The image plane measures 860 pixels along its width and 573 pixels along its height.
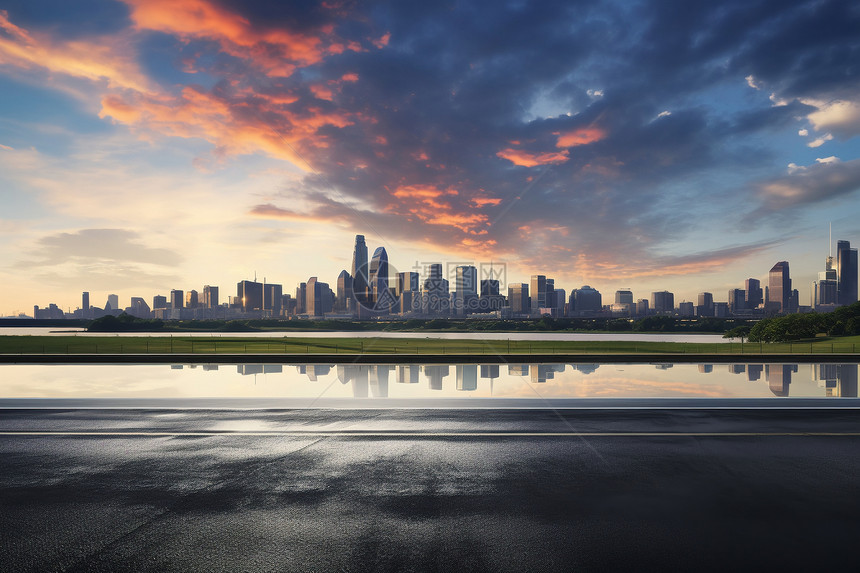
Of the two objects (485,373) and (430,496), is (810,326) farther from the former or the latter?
(430,496)

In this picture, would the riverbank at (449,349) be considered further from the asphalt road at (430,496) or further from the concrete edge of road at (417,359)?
the asphalt road at (430,496)

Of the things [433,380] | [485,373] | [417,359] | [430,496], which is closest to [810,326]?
[485,373]

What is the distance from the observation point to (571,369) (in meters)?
25.2

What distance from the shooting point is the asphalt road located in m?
5.07

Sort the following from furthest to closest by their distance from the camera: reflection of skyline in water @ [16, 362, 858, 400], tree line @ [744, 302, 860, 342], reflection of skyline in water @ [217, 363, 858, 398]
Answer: tree line @ [744, 302, 860, 342]
reflection of skyline in water @ [217, 363, 858, 398]
reflection of skyline in water @ [16, 362, 858, 400]

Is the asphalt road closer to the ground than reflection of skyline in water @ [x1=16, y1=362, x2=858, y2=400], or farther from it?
farther from it

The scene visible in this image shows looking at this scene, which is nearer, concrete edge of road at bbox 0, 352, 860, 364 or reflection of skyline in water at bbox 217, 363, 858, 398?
reflection of skyline in water at bbox 217, 363, 858, 398

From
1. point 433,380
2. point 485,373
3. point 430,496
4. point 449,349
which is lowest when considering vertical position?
point 449,349

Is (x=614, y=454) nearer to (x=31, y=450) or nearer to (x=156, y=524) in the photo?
(x=156, y=524)

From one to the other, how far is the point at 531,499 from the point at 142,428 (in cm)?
1000

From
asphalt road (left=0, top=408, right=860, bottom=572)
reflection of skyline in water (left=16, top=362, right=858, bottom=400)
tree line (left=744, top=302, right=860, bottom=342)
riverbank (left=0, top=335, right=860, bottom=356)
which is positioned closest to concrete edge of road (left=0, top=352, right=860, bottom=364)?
riverbank (left=0, top=335, right=860, bottom=356)

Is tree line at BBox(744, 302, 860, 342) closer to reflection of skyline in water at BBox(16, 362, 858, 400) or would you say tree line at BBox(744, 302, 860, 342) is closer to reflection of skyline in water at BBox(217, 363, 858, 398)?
reflection of skyline in water at BBox(16, 362, 858, 400)

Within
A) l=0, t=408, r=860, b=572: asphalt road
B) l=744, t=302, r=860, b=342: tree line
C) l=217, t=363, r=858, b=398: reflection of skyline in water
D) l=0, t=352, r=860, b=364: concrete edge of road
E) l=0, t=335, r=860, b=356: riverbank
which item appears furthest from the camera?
l=744, t=302, r=860, b=342: tree line

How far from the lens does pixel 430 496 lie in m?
6.75
